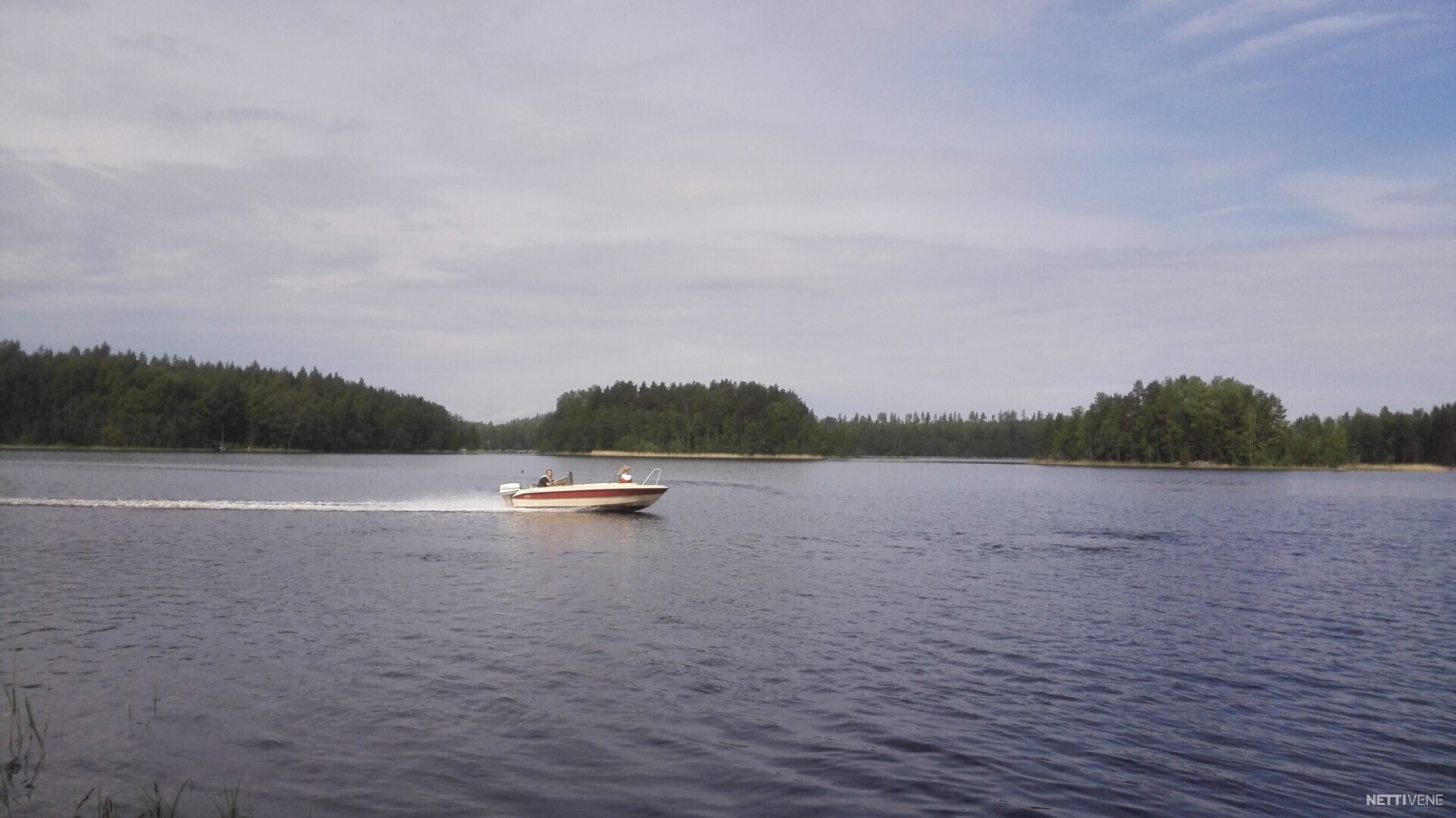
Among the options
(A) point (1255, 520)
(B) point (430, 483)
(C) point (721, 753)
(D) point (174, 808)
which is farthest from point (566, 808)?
(B) point (430, 483)

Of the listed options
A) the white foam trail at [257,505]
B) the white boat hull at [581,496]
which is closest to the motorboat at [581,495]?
the white boat hull at [581,496]

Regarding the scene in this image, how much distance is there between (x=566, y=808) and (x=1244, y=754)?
8974mm

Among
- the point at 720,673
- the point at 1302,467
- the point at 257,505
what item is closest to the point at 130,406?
the point at 257,505

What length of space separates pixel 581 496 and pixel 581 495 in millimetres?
63

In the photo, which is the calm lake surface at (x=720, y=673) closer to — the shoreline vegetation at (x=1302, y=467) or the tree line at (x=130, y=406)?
the shoreline vegetation at (x=1302, y=467)

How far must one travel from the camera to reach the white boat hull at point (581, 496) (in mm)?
48219

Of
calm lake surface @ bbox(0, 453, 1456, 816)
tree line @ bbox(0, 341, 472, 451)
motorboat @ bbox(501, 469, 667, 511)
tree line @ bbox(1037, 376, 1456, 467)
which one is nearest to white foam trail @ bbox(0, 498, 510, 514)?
motorboat @ bbox(501, 469, 667, 511)

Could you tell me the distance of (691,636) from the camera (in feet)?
63.4

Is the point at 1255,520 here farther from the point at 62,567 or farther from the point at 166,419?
the point at 166,419

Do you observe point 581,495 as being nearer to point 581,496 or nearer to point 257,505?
point 581,496

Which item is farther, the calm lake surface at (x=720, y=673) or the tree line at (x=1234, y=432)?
the tree line at (x=1234, y=432)

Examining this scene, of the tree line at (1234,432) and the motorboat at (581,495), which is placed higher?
the tree line at (1234,432)

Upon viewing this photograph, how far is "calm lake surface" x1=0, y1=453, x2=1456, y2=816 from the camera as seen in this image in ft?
36.3

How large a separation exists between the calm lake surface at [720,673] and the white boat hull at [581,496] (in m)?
9.94
